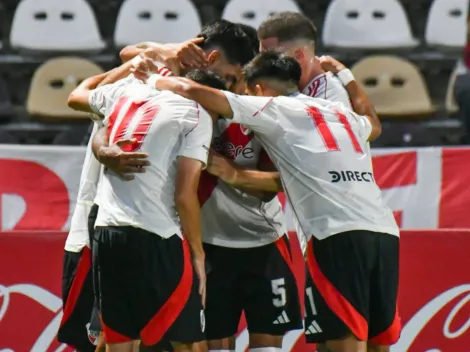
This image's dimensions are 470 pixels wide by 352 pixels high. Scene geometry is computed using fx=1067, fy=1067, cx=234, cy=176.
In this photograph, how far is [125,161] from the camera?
4367 mm

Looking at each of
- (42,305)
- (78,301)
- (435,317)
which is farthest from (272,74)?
(42,305)

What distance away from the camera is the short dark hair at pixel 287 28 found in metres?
5.05

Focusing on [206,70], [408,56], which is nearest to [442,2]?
[408,56]

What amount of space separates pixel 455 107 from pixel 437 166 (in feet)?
8.60

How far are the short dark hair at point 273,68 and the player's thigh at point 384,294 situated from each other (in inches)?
31.2

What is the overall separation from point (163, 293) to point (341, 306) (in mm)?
741

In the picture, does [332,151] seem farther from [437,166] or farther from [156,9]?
[156,9]

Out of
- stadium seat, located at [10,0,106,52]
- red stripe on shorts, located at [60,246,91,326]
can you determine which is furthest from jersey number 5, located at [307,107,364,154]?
stadium seat, located at [10,0,106,52]

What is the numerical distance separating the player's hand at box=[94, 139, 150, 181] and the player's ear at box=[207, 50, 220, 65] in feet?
2.08

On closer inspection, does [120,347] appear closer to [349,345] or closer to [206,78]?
[349,345]

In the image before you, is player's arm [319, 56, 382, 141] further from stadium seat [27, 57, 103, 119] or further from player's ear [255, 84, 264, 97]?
stadium seat [27, 57, 103, 119]

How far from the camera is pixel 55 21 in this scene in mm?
9516

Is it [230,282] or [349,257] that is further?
[230,282]

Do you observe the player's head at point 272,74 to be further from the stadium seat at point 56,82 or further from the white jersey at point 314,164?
the stadium seat at point 56,82
